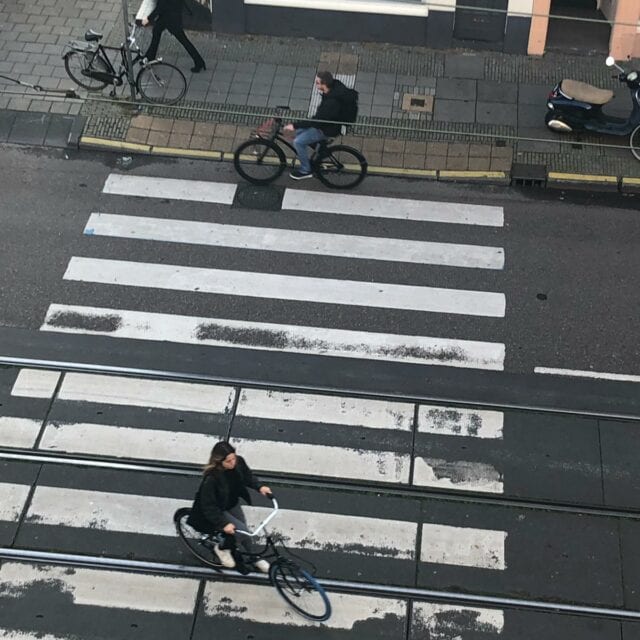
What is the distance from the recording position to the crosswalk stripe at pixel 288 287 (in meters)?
12.6

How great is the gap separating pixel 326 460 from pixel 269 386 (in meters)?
1.21

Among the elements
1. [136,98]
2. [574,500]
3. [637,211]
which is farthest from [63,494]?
[637,211]

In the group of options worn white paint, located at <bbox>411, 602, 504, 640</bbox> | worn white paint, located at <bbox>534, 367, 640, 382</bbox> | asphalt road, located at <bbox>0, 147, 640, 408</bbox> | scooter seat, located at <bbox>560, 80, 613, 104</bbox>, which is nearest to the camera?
worn white paint, located at <bbox>411, 602, 504, 640</bbox>

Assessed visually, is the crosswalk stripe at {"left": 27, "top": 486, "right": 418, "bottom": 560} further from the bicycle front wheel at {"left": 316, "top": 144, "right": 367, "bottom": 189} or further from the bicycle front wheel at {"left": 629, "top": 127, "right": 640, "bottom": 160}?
the bicycle front wheel at {"left": 629, "top": 127, "right": 640, "bottom": 160}

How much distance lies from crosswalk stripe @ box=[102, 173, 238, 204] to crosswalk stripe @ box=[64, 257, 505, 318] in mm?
1472

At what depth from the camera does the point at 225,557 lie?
9.69 m

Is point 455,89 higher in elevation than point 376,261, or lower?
higher

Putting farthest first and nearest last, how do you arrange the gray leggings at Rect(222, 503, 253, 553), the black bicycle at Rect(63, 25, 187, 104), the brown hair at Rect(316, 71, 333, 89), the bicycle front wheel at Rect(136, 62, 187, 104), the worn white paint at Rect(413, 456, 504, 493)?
the bicycle front wheel at Rect(136, 62, 187, 104), the black bicycle at Rect(63, 25, 187, 104), the brown hair at Rect(316, 71, 333, 89), the worn white paint at Rect(413, 456, 504, 493), the gray leggings at Rect(222, 503, 253, 553)

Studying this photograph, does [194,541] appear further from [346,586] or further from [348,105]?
[348,105]

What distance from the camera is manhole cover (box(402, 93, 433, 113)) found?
1538 centimetres

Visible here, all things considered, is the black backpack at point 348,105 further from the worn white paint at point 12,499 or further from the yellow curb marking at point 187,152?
the worn white paint at point 12,499

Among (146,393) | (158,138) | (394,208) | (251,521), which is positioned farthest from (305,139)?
(251,521)

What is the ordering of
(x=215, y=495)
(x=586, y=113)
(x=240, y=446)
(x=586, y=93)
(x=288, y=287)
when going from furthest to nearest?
(x=586, y=113)
(x=586, y=93)
(x=288, y=287)
(x=240, y=446)
(x=215, y=495)

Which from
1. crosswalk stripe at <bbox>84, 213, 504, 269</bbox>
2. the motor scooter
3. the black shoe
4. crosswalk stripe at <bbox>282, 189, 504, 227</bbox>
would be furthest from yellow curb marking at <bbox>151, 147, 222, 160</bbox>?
the motor scooter
